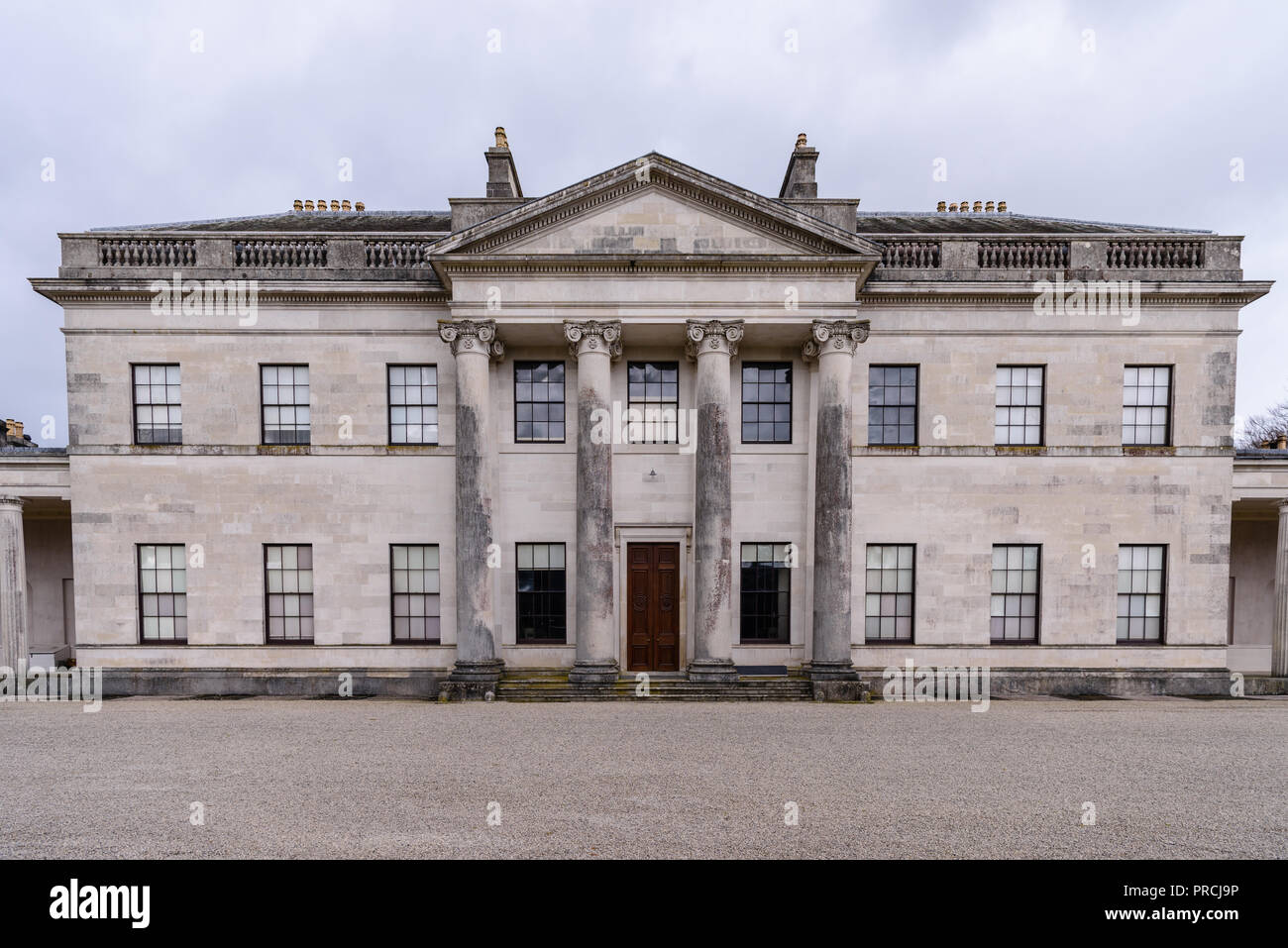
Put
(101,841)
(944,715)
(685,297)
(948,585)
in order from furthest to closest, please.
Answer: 1. (948,585)
2. (685,297)
3. (944,715)
4. (101,841)

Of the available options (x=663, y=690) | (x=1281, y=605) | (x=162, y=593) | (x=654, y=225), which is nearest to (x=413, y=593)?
(x=162, y=593)

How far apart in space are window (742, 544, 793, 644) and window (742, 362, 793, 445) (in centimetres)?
280

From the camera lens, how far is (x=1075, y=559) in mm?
13859

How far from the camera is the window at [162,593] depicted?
13773 millimetres

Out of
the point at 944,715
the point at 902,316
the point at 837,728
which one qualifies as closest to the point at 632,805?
the point at 837,728

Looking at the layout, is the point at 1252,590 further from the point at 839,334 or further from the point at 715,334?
the point at 715,334

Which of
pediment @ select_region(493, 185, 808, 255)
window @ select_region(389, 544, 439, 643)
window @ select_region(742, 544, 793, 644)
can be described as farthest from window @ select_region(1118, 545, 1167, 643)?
window @ select_region(389, 544, 439, 643)

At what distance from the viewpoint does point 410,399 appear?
14070 mm

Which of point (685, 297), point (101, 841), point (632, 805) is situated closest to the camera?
point (101, 841)

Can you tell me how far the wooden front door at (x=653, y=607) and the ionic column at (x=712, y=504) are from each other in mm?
807

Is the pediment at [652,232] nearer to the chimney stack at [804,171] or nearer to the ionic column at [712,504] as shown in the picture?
the ionic column at [712,504]

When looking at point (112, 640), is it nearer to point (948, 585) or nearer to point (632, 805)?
point (632, 805)

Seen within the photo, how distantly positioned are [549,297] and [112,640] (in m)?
13.5

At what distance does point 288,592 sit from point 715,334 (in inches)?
480
